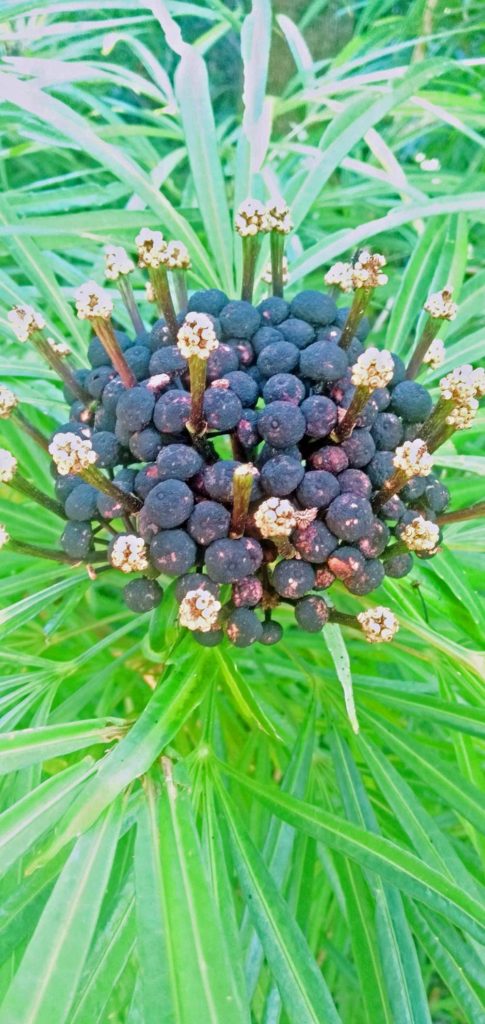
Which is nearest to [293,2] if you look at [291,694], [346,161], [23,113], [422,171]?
[422,171]

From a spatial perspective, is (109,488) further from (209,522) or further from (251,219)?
(251,219)

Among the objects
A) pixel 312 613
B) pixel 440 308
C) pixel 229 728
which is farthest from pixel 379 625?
pixel 229 728

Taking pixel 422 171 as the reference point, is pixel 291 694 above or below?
below

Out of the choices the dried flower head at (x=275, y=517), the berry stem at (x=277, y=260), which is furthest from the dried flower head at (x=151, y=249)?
the dried flower head at (x=275, y=517)

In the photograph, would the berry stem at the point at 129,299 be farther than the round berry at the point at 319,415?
Yes

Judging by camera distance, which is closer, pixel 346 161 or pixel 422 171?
pixel 346 161

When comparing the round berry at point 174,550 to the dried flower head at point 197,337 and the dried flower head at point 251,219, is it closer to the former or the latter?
the dried flower head at point 197,337

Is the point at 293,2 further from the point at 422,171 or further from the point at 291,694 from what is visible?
the point at 291,694
